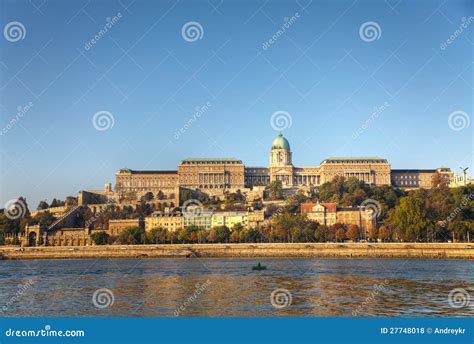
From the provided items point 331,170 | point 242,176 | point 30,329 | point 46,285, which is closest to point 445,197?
point 331,170

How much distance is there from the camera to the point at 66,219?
65.3 m

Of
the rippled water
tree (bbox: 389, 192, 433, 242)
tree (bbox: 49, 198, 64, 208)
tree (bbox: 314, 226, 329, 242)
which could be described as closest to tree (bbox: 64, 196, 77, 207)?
tree (bbox: 49, 198, 64, 208)

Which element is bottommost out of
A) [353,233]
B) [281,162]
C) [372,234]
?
[372,234]

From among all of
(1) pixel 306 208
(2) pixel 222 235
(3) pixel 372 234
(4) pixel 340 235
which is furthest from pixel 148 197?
(3) pixel 372 234

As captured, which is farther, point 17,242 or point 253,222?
point 253,222

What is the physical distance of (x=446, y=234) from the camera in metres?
45.8

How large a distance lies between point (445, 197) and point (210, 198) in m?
33.0

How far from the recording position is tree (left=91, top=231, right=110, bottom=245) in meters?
53.8

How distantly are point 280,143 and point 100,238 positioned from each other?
4302 centimetres

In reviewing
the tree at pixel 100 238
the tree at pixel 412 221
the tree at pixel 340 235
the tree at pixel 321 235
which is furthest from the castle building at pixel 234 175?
the tree at pixel 412 221

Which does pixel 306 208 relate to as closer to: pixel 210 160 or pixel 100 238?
pixel 100 238

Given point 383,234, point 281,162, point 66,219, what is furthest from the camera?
point 281,162

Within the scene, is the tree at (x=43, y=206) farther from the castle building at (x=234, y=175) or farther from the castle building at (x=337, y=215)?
the castle building at (x=337, y=215)

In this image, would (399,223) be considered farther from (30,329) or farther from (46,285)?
(30,329)
